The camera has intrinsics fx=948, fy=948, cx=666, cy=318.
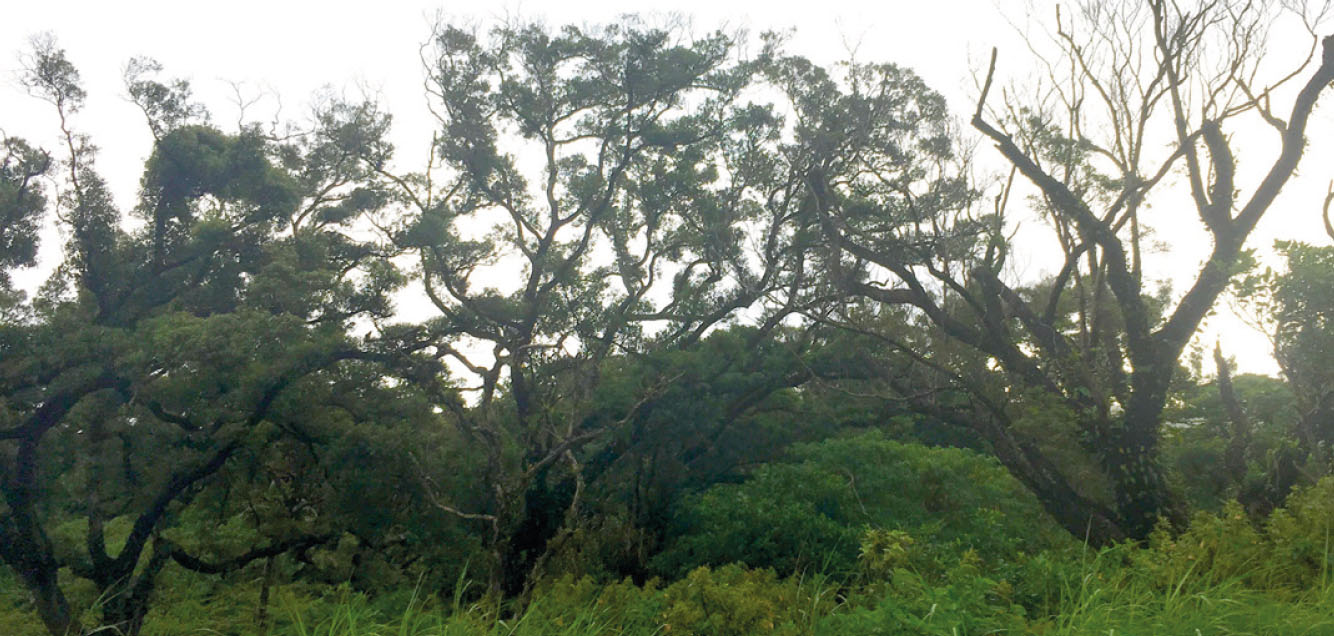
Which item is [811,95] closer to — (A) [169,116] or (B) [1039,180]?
(B) [1039,180]

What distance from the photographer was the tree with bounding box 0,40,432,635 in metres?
12.1

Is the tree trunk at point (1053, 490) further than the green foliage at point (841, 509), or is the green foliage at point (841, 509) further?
the green foliage at point (841, 509)

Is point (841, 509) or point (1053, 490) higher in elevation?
point (1053, 490)

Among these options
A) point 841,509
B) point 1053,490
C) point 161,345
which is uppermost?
point 161,345

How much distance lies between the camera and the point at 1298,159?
9.69 meters

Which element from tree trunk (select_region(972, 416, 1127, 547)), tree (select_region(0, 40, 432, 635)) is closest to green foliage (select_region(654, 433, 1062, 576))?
tree trunk (select_region(972, 416, 1127, 547))

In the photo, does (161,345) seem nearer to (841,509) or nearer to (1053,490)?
(841,509)

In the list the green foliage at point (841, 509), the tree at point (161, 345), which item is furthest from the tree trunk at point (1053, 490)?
the tree at point (161, 345)

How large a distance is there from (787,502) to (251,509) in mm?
8129

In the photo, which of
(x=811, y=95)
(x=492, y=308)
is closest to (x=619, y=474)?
(x=492, y=308)

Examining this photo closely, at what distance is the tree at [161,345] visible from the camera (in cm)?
1205

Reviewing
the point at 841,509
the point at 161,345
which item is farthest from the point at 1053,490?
the point at 161,345

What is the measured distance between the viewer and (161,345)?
11555 mm

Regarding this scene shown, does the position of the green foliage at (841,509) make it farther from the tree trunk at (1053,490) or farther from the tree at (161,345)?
the tree at (161,345)
